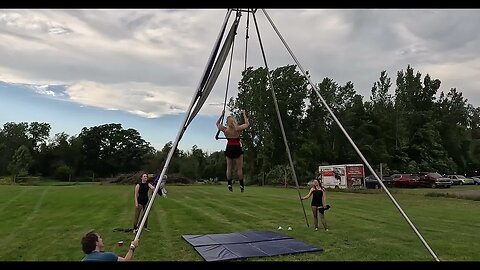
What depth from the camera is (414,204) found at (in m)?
17.5

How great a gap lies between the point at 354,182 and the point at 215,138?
929 inches

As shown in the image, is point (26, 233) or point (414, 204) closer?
point (26, 233)

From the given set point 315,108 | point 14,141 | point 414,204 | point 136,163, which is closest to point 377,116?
point 315,108

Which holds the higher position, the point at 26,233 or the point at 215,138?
the point at 215,138

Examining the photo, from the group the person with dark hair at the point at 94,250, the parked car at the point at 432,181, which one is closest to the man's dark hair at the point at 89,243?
the person with dark hair at the point at 94,250

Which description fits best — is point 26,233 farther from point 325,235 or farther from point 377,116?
point 377,116

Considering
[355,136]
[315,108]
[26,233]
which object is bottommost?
[26,233]

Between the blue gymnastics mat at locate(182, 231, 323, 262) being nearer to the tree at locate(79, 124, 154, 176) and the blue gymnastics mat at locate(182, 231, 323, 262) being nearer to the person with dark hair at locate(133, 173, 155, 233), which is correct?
the person with dark hair at locate(133, 173, 155, 233)

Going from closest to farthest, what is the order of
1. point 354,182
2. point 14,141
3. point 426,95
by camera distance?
point 354,182, point 426,95, point 14,141

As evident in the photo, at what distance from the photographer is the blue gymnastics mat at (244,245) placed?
7.07m

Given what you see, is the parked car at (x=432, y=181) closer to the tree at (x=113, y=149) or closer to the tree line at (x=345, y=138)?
the tree line at (x=345, y=138)

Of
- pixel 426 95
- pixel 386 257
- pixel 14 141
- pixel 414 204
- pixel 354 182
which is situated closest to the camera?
pixel 386 257

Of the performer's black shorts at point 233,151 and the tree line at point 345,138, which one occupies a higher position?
the tree line at point 345,138

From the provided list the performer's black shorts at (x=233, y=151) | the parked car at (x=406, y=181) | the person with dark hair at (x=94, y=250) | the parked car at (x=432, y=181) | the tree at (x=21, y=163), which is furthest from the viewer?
the tree at (x=21, y=163)
